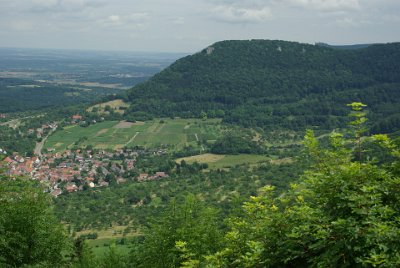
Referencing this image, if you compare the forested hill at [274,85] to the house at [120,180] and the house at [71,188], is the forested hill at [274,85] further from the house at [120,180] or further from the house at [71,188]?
the house at [71,188]

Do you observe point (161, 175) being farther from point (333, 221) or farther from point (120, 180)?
point (333, 221)

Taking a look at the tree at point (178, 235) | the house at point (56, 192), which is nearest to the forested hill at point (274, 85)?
the house at point (56, 192)

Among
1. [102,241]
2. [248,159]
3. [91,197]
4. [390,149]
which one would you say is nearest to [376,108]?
[248,159]

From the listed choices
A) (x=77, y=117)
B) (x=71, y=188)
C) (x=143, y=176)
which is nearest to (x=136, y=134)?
(x=77, y=117)

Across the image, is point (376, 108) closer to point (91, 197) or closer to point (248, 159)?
point (248, 159)

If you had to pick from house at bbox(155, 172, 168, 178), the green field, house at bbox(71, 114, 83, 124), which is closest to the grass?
house at bbox(155, 172, 168, 178)

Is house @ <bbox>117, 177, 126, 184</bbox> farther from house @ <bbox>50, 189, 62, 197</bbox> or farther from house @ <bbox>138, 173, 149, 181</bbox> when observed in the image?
house @ <bbox>50, 189, 62, 197</bbox>
